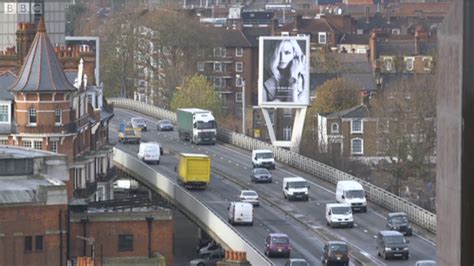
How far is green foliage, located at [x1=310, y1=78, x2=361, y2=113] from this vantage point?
370ft

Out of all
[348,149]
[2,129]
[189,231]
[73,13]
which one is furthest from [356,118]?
[73,13]

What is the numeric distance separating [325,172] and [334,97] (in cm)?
3863

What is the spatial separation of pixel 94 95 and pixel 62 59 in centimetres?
236

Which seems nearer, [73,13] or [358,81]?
[358,81]

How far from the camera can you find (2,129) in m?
63.5

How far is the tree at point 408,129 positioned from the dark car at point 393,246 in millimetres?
28972

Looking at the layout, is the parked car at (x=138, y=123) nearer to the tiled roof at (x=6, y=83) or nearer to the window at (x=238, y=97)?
the tiled roof at (x=6, y=83)

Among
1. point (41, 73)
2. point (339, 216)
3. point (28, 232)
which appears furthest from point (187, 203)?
point (28, 232)

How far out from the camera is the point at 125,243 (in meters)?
49.6

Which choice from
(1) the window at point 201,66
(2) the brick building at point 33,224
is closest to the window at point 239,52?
(1) the window at point 201,66

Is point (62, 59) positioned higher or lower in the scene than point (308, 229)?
higher

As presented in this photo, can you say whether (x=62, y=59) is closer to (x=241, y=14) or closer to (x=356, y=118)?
(x=356, y=118)

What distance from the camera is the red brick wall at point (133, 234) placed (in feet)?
162

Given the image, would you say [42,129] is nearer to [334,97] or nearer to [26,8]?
[26,8]
